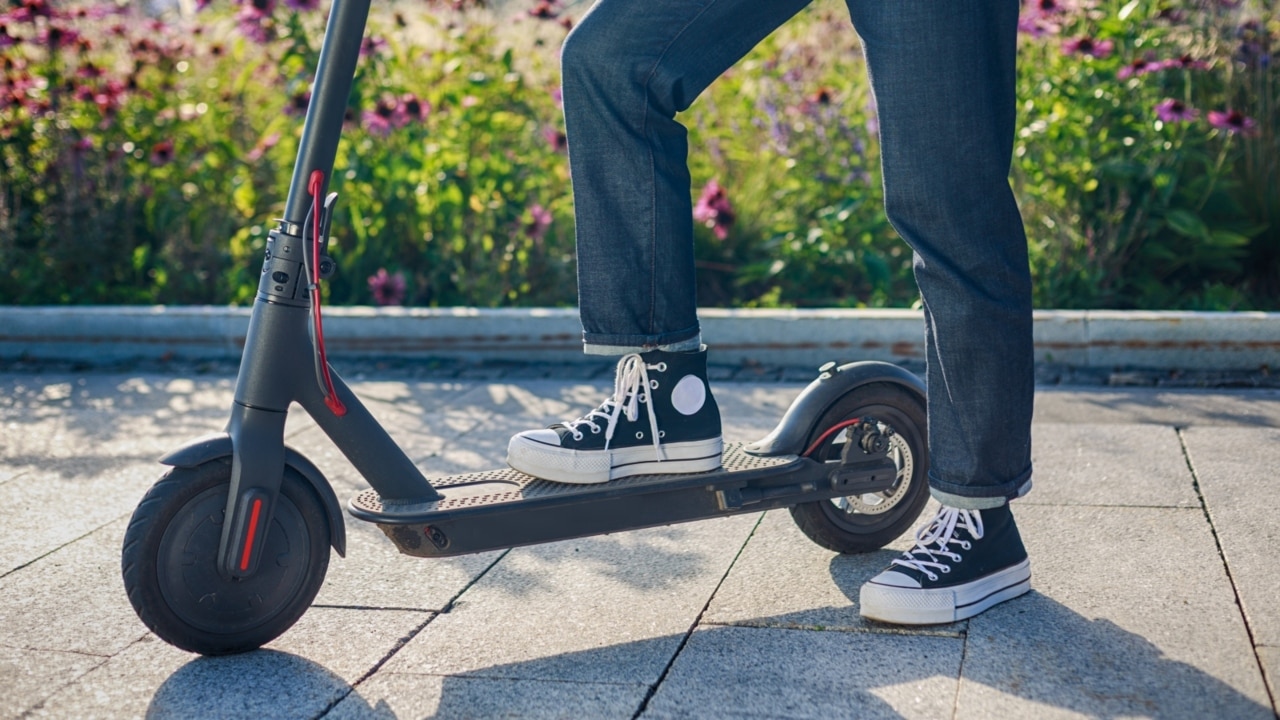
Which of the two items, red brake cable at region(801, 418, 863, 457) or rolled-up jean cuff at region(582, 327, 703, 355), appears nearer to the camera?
rolled-up jean cuff at region(582, 327, 703, 355)

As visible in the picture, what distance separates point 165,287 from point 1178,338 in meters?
3.76

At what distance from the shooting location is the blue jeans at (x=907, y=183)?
2092 millimetres

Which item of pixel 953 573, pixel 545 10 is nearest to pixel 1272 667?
pixel 953 573

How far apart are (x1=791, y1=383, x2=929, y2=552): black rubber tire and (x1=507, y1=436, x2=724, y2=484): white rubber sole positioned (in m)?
0.24

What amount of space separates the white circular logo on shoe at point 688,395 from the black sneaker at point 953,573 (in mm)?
430

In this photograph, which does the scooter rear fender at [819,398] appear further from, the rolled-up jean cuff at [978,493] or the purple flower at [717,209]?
the purple flower at [717,209]

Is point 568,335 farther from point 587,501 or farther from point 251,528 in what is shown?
point 251,528

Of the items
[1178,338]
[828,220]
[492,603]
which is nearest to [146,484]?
[492,603]

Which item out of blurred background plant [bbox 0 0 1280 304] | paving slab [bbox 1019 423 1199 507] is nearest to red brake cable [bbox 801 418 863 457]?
paving slab [bbox 1019 423 1199 507]

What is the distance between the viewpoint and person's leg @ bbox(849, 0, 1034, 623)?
2.08m

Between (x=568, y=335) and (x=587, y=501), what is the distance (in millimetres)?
2217

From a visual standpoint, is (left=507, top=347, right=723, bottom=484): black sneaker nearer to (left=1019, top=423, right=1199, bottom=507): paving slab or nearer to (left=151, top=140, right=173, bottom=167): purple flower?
(left=1019, top=423, right=1199, bottom=507): paving slab

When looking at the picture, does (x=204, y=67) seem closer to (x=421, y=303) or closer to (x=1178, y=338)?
(x=421, y=303)

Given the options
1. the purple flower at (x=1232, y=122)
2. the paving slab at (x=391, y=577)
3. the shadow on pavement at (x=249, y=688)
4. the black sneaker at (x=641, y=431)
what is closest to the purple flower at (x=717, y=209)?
the purple flower at (x=1232, y=122)
